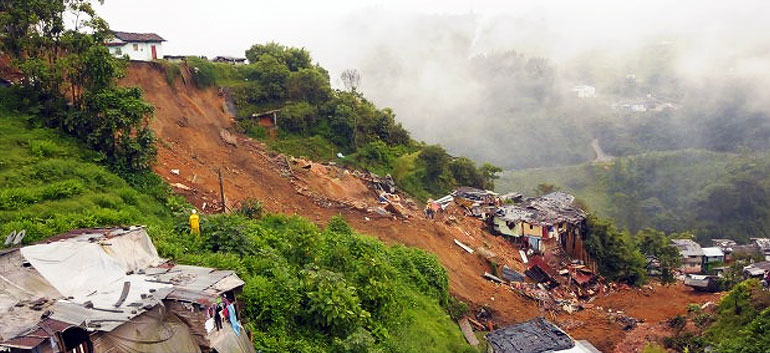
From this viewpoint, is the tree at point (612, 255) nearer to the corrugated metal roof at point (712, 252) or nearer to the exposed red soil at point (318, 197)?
the exposed red soil at point (318, 197)

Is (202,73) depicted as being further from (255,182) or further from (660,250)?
(660,250)

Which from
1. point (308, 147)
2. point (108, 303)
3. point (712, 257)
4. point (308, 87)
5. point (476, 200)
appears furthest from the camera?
point (712, 257)

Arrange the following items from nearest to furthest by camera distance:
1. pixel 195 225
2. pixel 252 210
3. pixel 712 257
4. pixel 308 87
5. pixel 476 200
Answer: pixel 195 225
pixel 252 210
pixel 476 200
pixel 308 87
pixel 712 257

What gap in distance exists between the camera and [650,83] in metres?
101

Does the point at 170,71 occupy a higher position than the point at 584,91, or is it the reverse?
the point at 170,71

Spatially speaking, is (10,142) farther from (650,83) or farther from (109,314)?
(650,83)

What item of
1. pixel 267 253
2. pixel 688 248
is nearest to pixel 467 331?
pixel 267 253

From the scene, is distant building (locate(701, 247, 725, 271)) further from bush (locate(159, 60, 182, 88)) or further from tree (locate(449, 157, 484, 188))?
bush (locate(159, 60, 182, 88))

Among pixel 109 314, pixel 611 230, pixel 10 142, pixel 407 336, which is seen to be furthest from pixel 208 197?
pixel 611 230

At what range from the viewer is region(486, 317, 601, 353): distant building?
16.3 meters

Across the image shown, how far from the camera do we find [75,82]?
1853 cm

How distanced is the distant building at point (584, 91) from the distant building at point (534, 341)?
264 ft

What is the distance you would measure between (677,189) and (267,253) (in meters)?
57.2

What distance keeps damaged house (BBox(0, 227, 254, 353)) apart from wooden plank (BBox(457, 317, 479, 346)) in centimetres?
944
